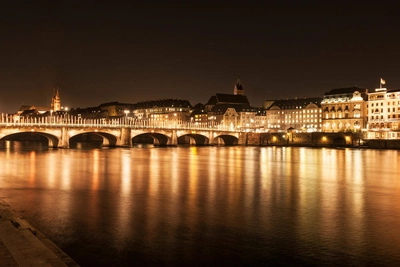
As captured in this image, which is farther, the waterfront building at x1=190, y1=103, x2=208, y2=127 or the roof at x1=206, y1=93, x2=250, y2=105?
the roof at x1=206, y1=93, x2=250, y2=105

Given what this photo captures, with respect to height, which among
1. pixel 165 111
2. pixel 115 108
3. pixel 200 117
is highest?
pixel 115 108

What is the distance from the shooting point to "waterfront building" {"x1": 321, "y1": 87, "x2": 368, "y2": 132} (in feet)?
316

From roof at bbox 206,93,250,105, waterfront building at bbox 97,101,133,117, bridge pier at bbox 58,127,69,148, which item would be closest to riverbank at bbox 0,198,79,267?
bridge pier at bbox 58,127,69,148

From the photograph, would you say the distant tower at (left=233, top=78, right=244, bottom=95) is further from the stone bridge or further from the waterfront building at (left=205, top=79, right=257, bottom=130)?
the stone bridge

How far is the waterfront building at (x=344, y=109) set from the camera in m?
96.3

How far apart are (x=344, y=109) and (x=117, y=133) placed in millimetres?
55821

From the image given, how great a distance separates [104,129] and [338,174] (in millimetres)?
52762

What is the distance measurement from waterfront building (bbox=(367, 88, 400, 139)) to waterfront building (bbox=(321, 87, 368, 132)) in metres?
3.38

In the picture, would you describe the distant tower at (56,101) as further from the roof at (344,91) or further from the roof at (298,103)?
the roof at (344,91)

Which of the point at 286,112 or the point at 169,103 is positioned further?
the point at 169,103

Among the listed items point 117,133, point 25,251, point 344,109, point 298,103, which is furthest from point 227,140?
point 25,251

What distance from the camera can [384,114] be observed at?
8919 centimetres

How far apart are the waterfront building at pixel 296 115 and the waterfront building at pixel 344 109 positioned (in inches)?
340

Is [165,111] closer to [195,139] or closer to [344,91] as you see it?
[195,139]
